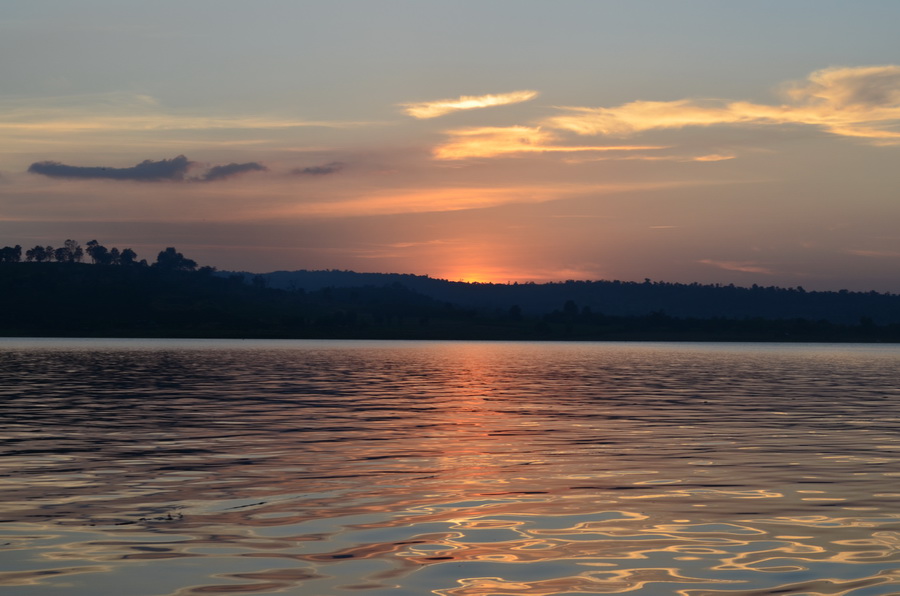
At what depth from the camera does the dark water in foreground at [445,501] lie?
16406 mm

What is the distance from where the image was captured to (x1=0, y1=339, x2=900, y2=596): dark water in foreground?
646 inches

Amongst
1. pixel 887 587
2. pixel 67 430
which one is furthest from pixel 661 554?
pixel 67 430

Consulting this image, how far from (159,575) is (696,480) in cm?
1577

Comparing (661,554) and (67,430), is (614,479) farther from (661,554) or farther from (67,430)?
(67,430)

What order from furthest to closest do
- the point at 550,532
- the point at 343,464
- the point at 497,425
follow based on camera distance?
the point at 497,425, the point at 343,464, the point at 550,532

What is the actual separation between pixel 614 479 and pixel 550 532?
25.0 feet

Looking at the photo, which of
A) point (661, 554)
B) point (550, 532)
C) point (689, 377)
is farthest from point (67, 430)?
point (689, 377)

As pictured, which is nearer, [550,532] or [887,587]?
[887,587]

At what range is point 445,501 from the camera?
77.0 ft

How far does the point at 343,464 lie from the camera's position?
1187 inches

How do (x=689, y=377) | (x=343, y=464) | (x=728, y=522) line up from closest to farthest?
(x=728, y=522) → (x=343, y=464) → (x=689, y=377)

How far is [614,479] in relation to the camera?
2709 cm

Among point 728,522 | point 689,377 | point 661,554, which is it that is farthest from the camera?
point 689,377

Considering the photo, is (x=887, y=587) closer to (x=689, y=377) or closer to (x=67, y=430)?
(x=67, y=430)
